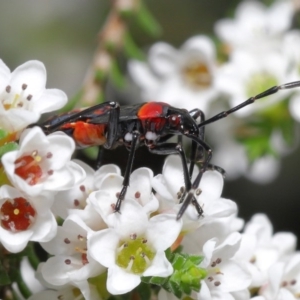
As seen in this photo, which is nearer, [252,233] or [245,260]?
[245,260]

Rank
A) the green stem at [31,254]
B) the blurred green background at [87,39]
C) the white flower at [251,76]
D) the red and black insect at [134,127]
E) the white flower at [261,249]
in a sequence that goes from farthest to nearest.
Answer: the blurred green background at [87,39]
the white flower at [251,76]
the red and black insect at [134,127]
the white flower at [261,249]
the green stem at [31,254]

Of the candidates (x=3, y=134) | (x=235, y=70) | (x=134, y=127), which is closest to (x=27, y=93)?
(x=3, y=134)

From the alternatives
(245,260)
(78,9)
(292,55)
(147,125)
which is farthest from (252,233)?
(78,9)

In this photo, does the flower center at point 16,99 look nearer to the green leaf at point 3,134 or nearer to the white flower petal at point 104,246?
the green leaf at point 3,134

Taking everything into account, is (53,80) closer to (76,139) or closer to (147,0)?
(147,0)

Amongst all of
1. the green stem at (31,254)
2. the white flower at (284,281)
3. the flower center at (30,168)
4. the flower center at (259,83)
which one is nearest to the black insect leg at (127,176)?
the flower center at (30,168)

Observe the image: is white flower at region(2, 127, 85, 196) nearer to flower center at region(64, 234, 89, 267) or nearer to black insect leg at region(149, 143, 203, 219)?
flower center at region(64, 234, 89, 267)
